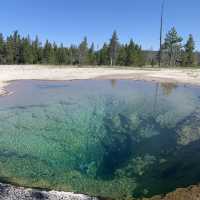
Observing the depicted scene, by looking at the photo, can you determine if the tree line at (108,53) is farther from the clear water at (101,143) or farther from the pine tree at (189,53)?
the clear water at (101,143)

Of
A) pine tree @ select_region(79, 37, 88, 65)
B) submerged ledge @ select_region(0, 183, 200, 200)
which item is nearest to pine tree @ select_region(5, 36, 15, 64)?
pine tree @ select_region(79, 37, 88, 65)

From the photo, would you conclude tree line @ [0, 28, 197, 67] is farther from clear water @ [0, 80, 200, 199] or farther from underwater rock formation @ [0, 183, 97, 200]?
underwater rock formation @ [0, 183, 97, 200]

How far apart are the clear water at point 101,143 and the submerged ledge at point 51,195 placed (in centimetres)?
70

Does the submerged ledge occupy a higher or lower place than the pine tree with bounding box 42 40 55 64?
lower

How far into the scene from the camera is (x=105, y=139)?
48.8ft

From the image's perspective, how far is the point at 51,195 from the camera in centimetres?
855

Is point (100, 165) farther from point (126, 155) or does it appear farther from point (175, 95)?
point (175, 95)

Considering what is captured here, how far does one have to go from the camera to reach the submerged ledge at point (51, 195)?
834 centimetres

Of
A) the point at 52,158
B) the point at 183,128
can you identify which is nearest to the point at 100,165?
the point at 52,158

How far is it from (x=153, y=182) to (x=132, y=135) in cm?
524

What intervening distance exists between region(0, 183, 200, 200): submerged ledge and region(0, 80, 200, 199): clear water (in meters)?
0.70

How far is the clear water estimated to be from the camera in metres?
10.2

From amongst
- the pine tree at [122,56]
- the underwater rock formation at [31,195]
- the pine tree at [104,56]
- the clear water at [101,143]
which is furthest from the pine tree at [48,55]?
the underwater rock formation at [31,195]

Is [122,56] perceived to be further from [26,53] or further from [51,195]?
[51,195]
